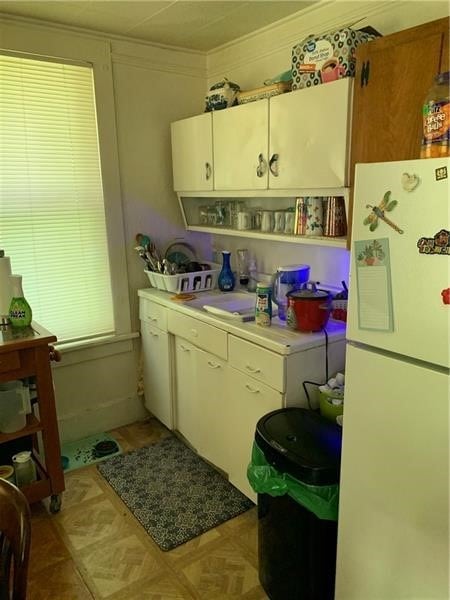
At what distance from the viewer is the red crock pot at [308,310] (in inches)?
78.8

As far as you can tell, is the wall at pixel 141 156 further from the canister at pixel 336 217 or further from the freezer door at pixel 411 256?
the freezer door at pixel 411 256

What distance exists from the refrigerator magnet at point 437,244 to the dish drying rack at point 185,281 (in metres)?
1.82

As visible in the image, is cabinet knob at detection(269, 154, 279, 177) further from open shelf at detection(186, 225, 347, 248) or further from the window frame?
the window frame

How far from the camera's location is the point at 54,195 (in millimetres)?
2625

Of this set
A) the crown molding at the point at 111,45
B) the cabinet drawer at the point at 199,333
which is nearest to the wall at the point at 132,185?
the crown molding at the point at 111,45

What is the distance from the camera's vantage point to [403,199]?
45.2 inches

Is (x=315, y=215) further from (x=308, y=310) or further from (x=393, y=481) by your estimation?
(x=393, y=481)

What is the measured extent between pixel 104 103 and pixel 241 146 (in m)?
0.92

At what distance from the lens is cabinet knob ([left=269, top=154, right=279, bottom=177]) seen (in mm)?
2187

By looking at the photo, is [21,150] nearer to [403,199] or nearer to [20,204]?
[20,204]

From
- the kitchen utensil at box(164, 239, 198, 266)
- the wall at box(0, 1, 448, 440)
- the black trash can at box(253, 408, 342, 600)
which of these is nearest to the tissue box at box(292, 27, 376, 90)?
the wall at box(0, 1, 448, 440)

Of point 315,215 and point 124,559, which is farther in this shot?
point 315,215

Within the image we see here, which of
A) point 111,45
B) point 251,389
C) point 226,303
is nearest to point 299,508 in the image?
point 251,389

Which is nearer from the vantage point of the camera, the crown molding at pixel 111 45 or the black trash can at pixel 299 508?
the black trash can at pixel 299 508
